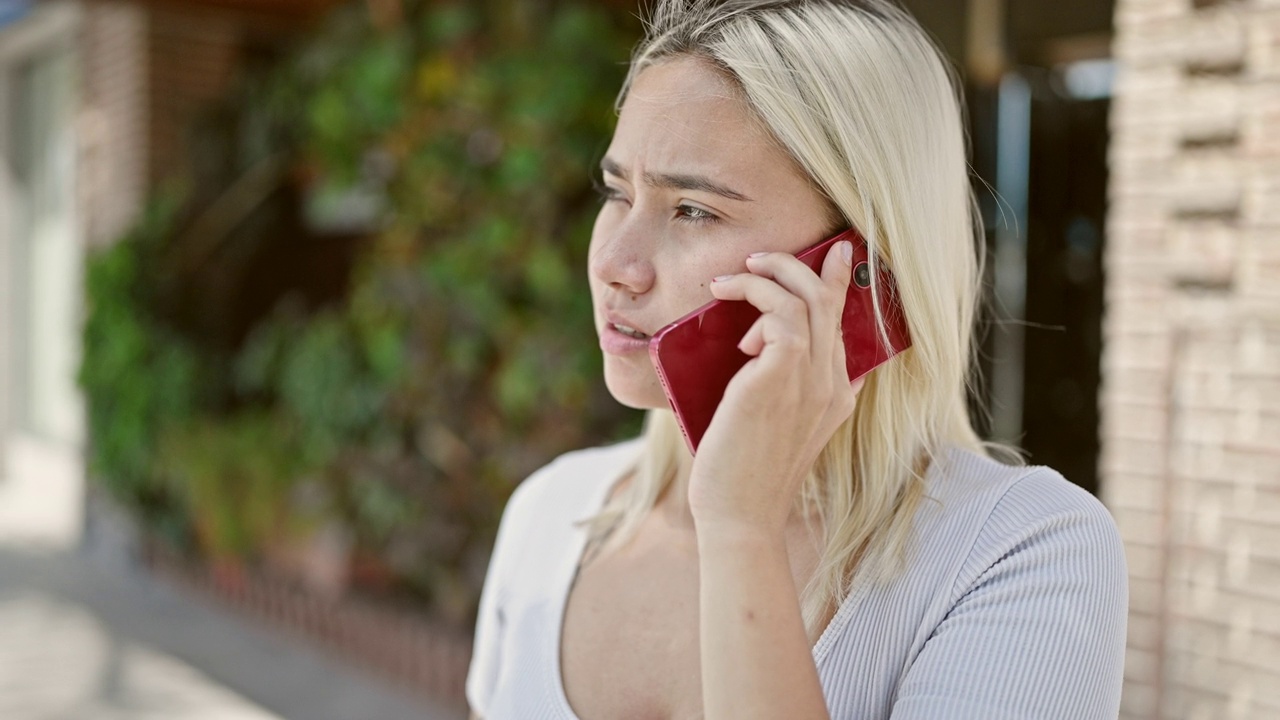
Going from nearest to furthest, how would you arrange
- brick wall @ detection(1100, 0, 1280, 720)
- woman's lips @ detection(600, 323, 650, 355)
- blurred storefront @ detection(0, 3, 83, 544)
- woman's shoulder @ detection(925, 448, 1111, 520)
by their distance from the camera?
woman's shoulder @ detection(925, 448, 1111, 520) → woman's lips @ detection(600, 323, 650, 355) → brick wall @ detection(1100, 0, 1280, 720) → blurred storefront @ detection(0, 3, 83, 544)

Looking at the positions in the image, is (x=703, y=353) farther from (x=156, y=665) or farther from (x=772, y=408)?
(x=156, y=665)

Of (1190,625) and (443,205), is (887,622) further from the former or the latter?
(443,205)

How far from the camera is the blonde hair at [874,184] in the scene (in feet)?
4.68

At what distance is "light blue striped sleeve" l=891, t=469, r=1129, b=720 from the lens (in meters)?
1.25

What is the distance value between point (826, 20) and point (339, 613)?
484cm

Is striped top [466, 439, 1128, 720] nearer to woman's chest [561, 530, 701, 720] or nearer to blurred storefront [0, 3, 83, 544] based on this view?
woman's chest [561, 530, 701, 720]

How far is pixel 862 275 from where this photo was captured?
1.45 m

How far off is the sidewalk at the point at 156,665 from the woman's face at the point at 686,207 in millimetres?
3798

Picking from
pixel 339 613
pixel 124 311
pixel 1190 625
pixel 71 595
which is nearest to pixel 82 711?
pixel 339 613

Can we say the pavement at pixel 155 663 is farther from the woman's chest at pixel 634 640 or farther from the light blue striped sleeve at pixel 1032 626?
the light blue striped sleeve at pixel 1032 626

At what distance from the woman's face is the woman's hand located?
121mm

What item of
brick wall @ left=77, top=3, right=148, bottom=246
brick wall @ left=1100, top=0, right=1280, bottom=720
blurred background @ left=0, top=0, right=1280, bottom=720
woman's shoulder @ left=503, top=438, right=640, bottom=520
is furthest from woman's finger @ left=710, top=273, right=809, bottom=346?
brick wall @ left=77, top=3, right=148, bottom=246

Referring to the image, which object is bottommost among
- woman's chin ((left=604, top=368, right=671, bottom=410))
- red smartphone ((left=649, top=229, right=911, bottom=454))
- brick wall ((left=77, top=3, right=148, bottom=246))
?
woman's chin ((left=604, top=368, right=671, bottom=410))

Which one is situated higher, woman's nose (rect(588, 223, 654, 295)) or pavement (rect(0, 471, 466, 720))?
woman's nose (rect(588, 223, 654, 295))
